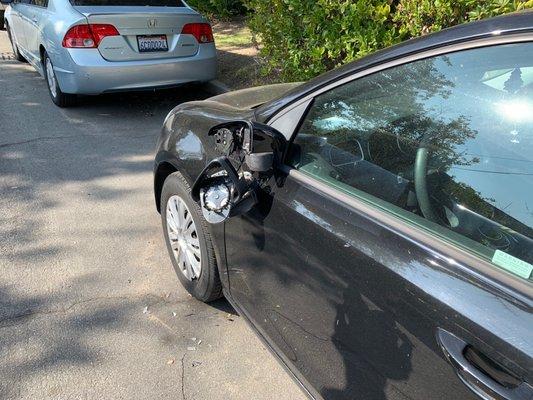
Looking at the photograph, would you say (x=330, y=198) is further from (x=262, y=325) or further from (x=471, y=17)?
(x=471, y=17)

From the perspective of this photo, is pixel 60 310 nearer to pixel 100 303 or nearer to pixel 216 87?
pixel 100 303

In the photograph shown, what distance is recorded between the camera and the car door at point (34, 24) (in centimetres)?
616

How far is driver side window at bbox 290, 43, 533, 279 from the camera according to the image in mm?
1375

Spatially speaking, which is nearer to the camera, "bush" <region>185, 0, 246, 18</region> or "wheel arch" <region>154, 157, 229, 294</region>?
"wheel arch" <region>154, 157, 229, 294</region>

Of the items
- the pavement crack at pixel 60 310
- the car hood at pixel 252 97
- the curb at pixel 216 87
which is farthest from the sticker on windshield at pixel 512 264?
the curb at pixel 216 87

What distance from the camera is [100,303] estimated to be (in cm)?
290

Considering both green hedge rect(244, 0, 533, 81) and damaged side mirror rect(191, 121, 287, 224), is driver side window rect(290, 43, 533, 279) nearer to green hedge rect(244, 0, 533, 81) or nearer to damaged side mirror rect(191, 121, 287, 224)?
damaged side mirror rect(191, 121, 287, 224)

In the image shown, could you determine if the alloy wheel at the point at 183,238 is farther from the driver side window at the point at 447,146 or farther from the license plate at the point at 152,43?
the license plate at the point at 152,43

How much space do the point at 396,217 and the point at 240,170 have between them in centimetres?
81

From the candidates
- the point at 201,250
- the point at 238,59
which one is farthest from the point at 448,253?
the point at 238,59

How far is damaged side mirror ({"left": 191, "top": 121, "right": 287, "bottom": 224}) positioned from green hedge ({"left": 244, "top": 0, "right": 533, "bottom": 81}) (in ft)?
7.83

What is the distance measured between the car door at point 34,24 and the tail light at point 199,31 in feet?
5.86

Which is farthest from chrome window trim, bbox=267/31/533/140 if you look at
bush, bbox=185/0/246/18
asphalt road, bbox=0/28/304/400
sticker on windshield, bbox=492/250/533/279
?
bush, bbox=185/0/246/18

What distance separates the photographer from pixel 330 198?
1.76 metres
